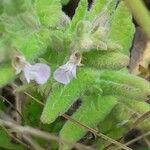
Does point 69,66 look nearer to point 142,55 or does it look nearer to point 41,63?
point 41,63

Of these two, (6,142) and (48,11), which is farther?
(6,142)

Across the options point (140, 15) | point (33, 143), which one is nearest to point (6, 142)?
point (33, 143)

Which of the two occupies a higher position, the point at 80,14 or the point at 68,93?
the point at 80,14


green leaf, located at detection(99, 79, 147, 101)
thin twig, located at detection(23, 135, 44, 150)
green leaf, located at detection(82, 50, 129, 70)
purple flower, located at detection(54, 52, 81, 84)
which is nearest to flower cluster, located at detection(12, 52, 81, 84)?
purple flower, located at detection(54, 52, 81, 84)

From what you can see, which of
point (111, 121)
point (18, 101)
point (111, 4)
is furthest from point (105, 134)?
point (111, 4)

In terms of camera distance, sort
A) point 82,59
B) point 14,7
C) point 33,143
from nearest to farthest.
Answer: point 14,7 → point 82,59 → point 33,143

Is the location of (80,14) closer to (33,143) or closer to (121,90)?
(121,90)

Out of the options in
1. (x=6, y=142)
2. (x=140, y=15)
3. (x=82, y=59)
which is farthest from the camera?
(x=6, y=142)
